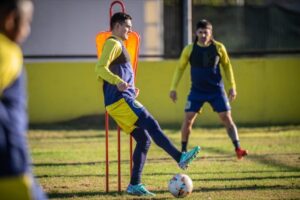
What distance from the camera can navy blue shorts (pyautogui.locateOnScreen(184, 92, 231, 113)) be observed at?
1041 centimetres

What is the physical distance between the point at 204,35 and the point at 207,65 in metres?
0.43

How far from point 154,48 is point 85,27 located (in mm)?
1694

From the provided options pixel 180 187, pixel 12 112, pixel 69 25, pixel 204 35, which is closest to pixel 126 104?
pixel 180 187

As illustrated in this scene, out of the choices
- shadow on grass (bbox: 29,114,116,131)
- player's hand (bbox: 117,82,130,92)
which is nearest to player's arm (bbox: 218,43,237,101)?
player's hand (bbox: 117,82,130,92)

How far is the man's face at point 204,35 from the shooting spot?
33.4ft

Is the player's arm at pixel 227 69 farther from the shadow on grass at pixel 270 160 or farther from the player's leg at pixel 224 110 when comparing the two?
the shadow on grass at pixel 270 160

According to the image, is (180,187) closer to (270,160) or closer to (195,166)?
(195,166)

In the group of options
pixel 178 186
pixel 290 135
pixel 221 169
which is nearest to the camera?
pixel 178 186

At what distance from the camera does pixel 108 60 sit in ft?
25.6

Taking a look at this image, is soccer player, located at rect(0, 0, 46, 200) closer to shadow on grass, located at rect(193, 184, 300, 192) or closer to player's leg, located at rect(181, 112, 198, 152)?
shadow on grass, located at rect(193, 184, 300, 192)

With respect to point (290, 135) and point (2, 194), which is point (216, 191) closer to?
point (2, 194)

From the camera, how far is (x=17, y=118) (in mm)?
3938

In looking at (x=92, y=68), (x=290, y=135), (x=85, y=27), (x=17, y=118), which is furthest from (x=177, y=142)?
(x=17, y=118)

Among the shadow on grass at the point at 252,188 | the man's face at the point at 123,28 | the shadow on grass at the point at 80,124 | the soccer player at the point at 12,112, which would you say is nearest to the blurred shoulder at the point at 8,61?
the soccer player at the point at 12,112
